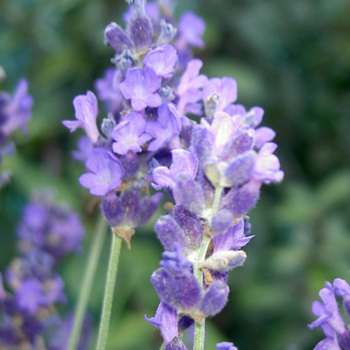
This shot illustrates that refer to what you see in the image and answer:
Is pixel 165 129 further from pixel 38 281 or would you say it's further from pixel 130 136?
pixel 38 281

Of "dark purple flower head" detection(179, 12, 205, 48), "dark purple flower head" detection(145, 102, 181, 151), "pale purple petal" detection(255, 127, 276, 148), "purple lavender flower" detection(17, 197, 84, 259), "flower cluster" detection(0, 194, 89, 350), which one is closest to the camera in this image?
"dark purple flower head" detection(145, 102, 181, 151)

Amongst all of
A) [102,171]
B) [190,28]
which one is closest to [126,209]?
[102,171]

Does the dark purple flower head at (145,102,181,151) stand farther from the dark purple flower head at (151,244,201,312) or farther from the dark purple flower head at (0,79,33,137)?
the dark purple flower head at (0,79,33,137)

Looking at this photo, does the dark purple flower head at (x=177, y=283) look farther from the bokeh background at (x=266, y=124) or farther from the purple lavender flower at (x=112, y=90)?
the bokeh background at (x=266, y=124)

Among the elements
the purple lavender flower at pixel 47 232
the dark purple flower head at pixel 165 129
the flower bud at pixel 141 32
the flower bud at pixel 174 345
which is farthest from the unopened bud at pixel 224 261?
the purple lavender flower at pixel 47 232

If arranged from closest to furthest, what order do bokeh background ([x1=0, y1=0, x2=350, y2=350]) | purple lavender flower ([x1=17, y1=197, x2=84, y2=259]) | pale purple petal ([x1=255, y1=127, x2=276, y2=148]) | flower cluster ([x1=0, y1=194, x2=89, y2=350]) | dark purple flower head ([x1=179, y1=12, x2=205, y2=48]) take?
pale purple petal ([x1=255, y1=127, x2=276, y2=148])
dark purple flower head ([x1=179, y1=12, x2=205, y2=48])
flower cluster ([x1=0, y1=194, x2=89, y2=350])
purple lavender flower ([x1=17, y1=197, x2=84, y2=259])
bokeh background ([x1=0, y1=0, x2=350, y2=350])

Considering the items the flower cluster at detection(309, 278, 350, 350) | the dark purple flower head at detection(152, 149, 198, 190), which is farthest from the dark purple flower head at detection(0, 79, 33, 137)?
the flower cluster at detection(309, 278, 350, 350)

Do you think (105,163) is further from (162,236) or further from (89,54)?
(89,54)

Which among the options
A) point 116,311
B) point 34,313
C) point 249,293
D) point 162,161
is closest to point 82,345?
point 34,313
